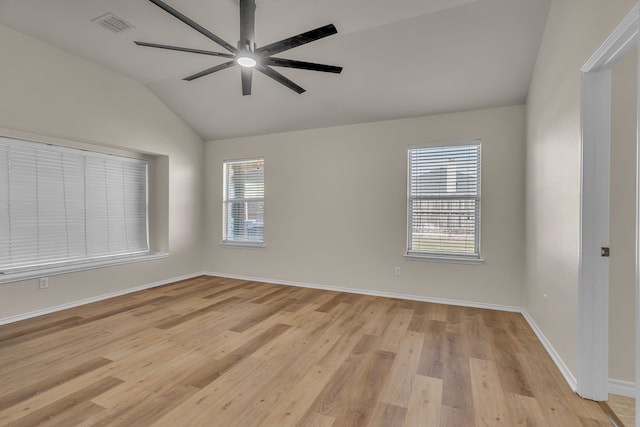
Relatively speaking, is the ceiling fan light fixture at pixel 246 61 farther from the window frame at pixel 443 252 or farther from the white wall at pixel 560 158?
the window frame at pixel 443 252

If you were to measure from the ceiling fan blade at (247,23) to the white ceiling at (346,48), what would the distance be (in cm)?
66

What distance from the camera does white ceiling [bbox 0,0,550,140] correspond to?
2.74m

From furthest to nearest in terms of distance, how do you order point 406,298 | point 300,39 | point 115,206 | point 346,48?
A: point 115,206, point 406,298, point 346,48, point 300,39

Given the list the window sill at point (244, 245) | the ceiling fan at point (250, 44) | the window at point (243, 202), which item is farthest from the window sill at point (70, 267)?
the ceiling fan at point (250, 44)

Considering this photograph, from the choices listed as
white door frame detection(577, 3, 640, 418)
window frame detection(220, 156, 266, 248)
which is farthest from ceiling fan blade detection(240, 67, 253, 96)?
white door frame detection(577, 3, 640, 418)

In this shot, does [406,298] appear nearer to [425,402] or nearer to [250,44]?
[425,402]

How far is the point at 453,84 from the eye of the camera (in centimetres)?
353

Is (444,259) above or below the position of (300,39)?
below

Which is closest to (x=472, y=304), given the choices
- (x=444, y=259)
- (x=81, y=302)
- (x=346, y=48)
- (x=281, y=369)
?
(x=444, y=259)

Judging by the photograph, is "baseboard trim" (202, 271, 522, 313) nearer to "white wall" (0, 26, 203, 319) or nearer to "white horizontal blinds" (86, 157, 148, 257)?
"white wall" (0, 26, 203, 319)

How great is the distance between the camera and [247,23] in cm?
215

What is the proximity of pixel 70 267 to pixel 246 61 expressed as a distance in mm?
3510

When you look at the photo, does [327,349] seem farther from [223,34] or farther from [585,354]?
[223,34]

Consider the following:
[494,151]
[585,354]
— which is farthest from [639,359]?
[494,151]
